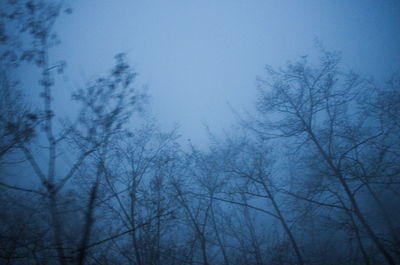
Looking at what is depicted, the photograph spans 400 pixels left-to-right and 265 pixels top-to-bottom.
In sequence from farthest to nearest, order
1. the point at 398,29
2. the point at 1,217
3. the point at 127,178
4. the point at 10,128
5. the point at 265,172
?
the point at 398,29 → the point at 265,172 → the point at 127,178 → the point at 1,217 → the point at 10,128

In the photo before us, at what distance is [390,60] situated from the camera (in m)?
47.4

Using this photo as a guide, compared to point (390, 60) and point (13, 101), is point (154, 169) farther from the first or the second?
point (390, 60)

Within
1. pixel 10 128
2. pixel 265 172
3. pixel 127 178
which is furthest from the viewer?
pixel 265 172

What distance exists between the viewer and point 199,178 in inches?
340

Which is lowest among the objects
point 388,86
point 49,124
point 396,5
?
point 49,124

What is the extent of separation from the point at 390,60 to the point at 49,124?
230ft

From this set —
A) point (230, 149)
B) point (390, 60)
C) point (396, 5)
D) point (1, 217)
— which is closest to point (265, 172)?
point (230, 149)

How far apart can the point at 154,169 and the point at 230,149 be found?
381cm

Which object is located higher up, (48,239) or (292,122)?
(292,122)

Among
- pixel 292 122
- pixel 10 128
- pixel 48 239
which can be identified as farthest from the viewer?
pixel 292 122

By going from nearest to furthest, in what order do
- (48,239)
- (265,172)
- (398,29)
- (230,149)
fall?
1. (48,239)
2. (265,172)
3. (230,149)
4. (398,29)

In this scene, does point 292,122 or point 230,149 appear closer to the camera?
point 292,122

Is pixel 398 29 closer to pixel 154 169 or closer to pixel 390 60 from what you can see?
pixel 390 60

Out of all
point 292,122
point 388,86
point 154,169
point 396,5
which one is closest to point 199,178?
point 154,169
